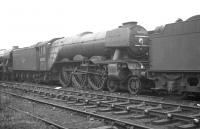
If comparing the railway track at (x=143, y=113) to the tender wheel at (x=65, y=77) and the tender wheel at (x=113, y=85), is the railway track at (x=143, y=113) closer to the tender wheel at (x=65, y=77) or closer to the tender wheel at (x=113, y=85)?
the tender wheel at (x=113, y=85)

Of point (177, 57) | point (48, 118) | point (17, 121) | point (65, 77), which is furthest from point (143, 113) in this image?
point (65, 77)

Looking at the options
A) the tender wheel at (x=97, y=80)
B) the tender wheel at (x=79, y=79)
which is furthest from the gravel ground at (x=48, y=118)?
the tender wheel at (x=79, y=79)

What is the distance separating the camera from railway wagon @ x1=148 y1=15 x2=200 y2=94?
8.77 metres

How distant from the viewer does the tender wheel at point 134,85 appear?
11.6 metres

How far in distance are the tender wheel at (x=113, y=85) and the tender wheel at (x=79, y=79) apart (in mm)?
1934

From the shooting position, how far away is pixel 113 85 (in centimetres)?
1341

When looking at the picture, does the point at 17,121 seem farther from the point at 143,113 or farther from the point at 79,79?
the point at 79,79

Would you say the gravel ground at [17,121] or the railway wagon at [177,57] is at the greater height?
the railway wagon at [177,57]

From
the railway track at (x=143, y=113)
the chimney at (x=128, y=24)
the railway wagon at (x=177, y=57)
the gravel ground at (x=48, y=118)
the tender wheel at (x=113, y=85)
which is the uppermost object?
the chimney at (x=128, y=24)

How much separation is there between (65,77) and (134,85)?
20.6 feet

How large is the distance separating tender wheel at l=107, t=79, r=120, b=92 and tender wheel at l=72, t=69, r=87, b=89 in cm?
193

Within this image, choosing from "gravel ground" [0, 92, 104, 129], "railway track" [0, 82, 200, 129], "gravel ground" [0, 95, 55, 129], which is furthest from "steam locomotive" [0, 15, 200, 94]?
"gravel ground" [0, 95, 55, 129]

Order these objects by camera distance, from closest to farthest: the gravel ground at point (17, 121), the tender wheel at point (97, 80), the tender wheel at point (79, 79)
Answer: the gravel ground at point (17, 121), the tender wheel at point (97, 80), the tender wheel at point (79, 79)

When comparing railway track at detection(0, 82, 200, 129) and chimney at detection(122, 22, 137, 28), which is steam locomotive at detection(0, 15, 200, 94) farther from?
railway track at detection(0, 82, 200, 129)
